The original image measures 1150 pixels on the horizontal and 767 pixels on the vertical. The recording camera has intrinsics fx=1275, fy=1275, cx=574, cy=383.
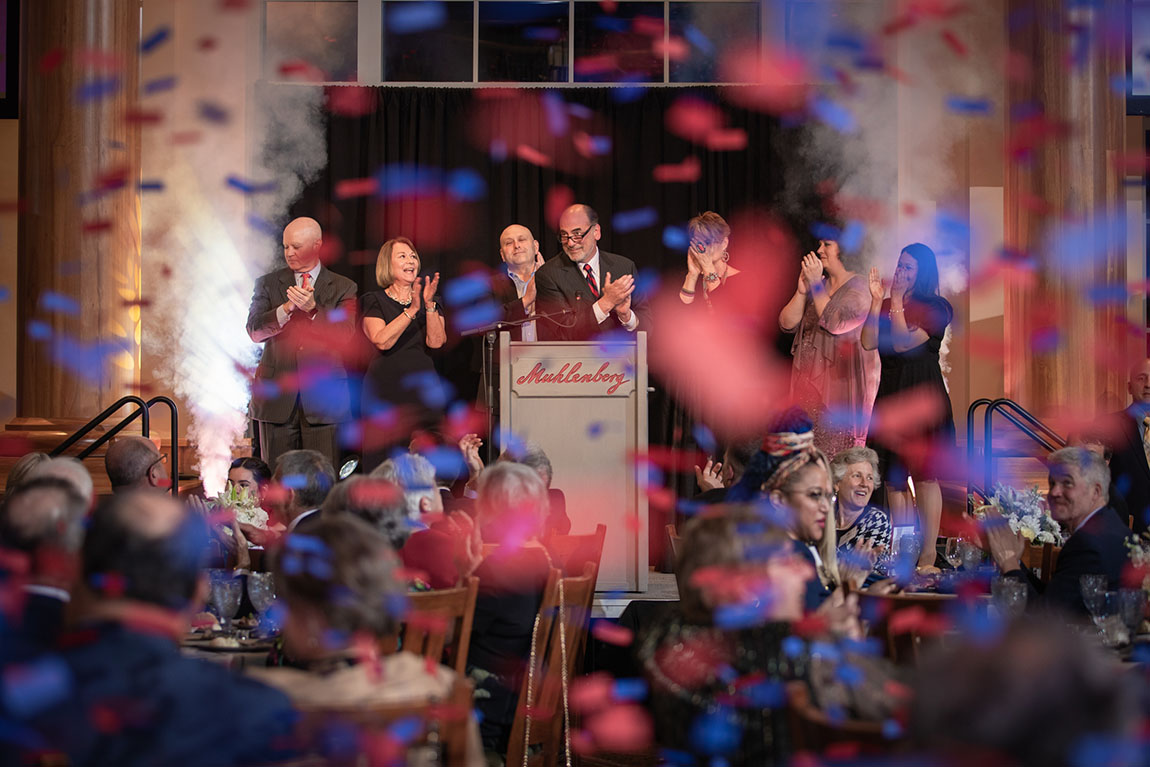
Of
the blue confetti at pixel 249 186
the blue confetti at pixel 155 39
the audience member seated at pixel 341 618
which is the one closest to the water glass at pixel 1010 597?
the audience member seated at pixel 341 618

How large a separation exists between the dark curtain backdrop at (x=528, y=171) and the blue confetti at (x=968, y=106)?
1123 mm

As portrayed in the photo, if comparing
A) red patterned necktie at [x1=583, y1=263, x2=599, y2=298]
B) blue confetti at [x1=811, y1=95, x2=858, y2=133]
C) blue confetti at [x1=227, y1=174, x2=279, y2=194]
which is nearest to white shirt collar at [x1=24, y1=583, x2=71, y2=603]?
red patterned necktie at [x1=583, y1=263, x2=599, y2=298]

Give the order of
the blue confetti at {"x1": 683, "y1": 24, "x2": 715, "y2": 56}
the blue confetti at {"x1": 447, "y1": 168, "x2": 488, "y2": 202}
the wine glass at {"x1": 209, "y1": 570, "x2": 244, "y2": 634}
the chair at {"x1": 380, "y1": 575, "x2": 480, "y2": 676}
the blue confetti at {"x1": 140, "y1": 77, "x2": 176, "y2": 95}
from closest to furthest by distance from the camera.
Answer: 1. the chair at {"x1": 380, "y1": 575, "x2": 480, "y2": 676}
2. the wine glass at {"x1": 209, "y1": 570, "x2": 244, "y2": 634}
3. the blue confetti at {"x1": 447, "y1": 168, "x2": 488, "y2": 202}
4. the blue confetti at {"x1": 140, "y1": 77, "x2": 176, "y2": 95}
5. the blue confetti at {"x1": 683, "y1": 24, "x2": 715, "y2": 56}

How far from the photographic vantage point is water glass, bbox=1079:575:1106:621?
11.5 ft

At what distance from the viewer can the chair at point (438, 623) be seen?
10.3ft

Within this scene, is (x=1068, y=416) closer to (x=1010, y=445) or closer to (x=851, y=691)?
(x=1010, y=445)

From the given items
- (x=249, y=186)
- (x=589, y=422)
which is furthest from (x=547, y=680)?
(x=249, y=186)

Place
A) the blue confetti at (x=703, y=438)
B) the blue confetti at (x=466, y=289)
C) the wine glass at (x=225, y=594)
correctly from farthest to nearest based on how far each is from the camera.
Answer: the blue confetti at (x=466, y=289)
the blue confetti at (x=703, y=438)
the wine glass at (x=225, y=594)

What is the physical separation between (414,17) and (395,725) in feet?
26.2

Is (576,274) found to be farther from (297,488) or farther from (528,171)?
(297,488)

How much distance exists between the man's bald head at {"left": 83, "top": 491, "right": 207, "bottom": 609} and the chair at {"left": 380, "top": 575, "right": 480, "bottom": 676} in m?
1.01

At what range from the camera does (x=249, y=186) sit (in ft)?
29.3

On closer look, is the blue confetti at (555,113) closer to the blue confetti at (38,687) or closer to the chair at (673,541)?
the chair at (673,541)

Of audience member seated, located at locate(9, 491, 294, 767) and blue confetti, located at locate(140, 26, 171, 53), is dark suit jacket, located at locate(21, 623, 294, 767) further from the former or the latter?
blue confetti, located at locate(140, 26, 171, 53)
